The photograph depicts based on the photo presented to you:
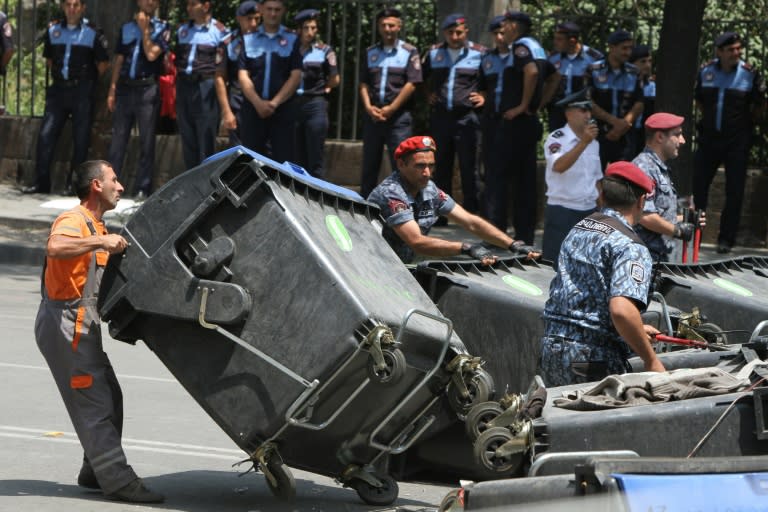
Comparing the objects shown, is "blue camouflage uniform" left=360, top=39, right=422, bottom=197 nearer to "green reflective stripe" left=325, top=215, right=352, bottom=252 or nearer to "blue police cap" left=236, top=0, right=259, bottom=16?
"blue police cap" left=236, top=0, right=259, bottom=16

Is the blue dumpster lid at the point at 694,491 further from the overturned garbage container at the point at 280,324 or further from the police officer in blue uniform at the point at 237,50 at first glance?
the police officer in blue uniform at the point at 237,50

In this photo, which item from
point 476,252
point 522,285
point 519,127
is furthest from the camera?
point 519,127

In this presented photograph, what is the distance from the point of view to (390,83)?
1488 cm

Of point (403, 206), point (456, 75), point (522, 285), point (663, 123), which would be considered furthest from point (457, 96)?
point (522, 285)

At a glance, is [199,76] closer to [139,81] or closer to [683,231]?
[139,81]

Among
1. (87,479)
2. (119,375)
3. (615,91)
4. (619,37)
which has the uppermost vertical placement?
(619,37)

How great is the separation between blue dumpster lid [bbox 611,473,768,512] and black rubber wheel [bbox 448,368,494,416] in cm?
180

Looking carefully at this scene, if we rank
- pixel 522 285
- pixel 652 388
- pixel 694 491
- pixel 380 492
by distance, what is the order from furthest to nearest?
pixel 522 285 → pixel 380 492 → pixel 652 388 → pixel 694 491

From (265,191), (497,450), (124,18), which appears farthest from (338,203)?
(124,18)

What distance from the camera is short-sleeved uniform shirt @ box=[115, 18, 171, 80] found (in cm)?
1603

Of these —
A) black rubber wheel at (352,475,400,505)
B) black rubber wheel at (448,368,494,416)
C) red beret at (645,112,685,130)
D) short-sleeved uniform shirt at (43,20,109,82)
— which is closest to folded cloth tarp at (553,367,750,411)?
black rubber wheel at (448,368,494,416)

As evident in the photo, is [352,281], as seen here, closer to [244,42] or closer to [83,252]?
[83,252]

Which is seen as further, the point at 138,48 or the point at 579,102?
the point at 138,48

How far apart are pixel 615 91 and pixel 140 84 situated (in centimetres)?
500
